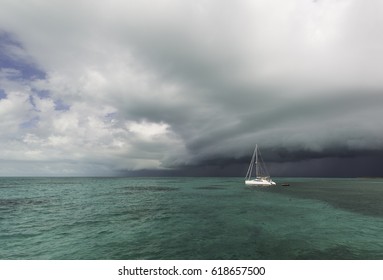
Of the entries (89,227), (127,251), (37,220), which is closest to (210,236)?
(127,251)

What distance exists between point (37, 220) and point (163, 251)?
29584mm

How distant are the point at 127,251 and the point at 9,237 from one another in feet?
61.5

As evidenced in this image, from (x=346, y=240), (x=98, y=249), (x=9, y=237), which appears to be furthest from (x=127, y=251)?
(x=346, y=240)

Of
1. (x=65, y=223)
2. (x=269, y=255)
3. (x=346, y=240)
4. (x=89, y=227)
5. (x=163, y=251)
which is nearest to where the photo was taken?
(x=269, y=255)

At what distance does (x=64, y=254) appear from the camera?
76.9ft

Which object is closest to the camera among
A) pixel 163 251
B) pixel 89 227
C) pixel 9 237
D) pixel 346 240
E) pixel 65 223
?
pixel 163 251

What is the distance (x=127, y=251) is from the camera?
2373 centimetres

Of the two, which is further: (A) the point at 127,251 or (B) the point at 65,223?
(B) the point at 65,223

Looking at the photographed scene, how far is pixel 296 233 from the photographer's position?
30.3 meters

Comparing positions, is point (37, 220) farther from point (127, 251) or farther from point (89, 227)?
point (127, 251)
